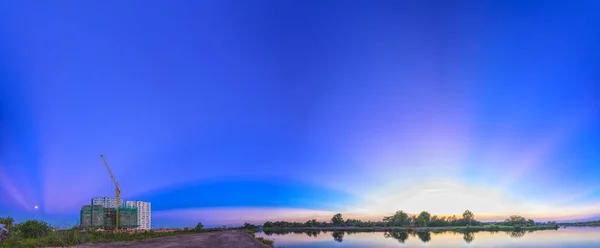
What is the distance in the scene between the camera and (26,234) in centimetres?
4294

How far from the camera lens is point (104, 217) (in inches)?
3447

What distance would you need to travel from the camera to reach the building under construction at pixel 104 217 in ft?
278

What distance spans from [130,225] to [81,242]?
55.1m

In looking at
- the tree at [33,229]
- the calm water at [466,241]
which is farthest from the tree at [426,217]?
the tree at [33,229]

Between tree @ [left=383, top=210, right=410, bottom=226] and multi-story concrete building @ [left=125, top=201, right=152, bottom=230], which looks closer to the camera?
multi-story concrete building @ [left=125, top=201, right=152, bottom=230]

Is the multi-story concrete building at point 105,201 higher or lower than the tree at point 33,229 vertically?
higher

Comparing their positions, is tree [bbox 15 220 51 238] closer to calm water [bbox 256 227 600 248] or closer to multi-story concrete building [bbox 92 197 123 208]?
calm water [bbox 256 227 600 248]

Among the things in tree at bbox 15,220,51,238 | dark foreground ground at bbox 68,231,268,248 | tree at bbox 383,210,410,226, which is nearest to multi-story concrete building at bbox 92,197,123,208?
tree at bbox 15,220,51,238

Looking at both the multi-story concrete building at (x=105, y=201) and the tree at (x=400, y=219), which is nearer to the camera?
the multi-story concrete building at (x=105, y=201)

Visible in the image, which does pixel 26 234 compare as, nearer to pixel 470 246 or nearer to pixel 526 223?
pixel 470 246

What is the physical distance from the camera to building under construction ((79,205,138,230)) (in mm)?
84625

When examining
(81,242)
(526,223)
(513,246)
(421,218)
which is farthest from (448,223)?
(81,242)

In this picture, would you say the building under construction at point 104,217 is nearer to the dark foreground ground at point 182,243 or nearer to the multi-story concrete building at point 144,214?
the multi-story concrete building at point 144,214

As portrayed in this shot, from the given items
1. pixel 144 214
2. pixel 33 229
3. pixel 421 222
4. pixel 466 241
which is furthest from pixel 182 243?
pixel 421 222
